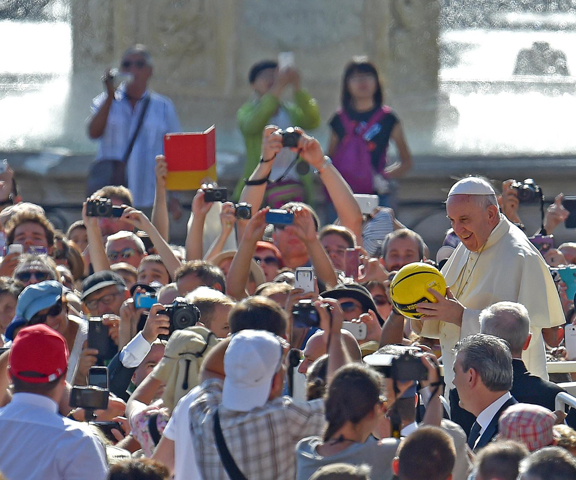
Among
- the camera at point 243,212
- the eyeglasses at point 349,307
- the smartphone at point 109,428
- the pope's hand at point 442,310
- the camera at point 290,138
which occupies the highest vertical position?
the camera at point 290,138

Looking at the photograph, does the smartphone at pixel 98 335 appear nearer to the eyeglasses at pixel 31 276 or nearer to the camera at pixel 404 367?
the eyeglasses at pixel 31 276

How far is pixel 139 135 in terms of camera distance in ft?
35.4

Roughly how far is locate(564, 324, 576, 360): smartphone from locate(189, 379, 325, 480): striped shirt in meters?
2.68

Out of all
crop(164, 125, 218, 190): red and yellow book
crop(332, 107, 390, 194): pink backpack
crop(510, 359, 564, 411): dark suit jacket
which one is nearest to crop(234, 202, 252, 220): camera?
crop(164, 125, 218, 190): red and yellow book

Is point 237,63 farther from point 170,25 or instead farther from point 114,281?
point 114,281

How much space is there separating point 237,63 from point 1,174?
3.19m

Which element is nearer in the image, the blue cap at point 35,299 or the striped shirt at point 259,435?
the striped shirt at point 259,435

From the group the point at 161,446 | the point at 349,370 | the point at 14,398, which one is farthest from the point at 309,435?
the point at 14,398

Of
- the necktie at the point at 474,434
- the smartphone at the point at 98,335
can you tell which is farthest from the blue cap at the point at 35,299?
the necktie at the point at 474,434

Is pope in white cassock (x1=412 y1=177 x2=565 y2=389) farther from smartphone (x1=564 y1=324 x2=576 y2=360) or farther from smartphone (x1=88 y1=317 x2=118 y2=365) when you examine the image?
smartphone (x1=88 y1=317 x2=118 y2=365)

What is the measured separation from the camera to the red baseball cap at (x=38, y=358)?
4719 millimetres

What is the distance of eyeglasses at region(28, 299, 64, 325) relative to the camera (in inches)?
243

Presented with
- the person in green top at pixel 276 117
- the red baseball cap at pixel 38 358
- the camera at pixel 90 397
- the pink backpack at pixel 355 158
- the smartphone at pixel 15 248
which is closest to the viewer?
the red baseball cap at pixel 38 358

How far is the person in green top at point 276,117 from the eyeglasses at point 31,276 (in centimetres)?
304
